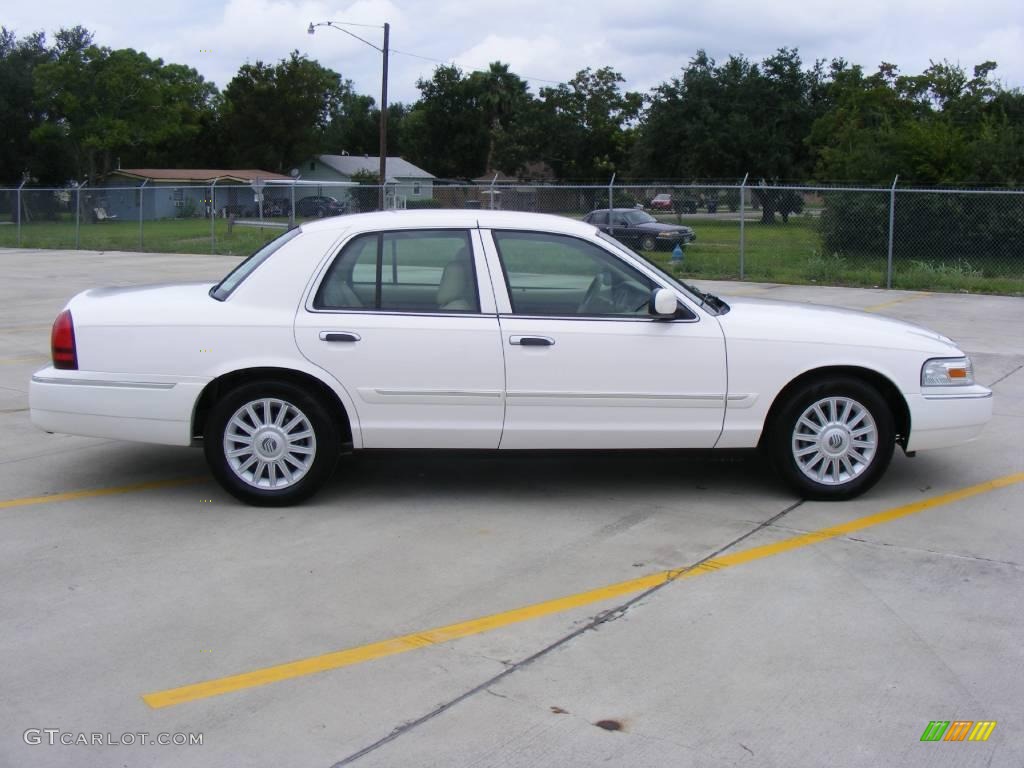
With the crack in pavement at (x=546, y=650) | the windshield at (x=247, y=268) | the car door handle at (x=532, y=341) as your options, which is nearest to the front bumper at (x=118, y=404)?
the windshield at (x=247, y=268)

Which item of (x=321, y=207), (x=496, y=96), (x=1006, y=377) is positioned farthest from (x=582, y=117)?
(x=1006, y=377)

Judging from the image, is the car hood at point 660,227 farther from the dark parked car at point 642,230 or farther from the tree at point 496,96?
the tree at point 496,96

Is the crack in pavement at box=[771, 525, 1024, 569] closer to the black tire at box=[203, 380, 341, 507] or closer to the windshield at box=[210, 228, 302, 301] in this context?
the black tire at box=[203, 380, 341, 507]

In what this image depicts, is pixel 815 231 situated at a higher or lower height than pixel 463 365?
higher

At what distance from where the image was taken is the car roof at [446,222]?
20.4 ft

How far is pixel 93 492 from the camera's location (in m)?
6.49

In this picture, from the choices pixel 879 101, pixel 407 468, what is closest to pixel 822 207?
pixel 407 468

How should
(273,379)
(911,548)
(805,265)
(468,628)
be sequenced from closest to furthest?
(468,628)
(911,548)
(273,379)
(805,265)

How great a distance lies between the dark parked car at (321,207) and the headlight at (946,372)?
27.2 meters

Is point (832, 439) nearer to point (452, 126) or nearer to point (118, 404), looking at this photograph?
point (118, 404)

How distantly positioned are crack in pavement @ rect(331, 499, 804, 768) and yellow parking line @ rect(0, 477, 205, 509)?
3.13 metres

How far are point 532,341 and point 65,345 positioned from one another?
8.35 feet

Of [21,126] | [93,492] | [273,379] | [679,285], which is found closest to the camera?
[273,379]

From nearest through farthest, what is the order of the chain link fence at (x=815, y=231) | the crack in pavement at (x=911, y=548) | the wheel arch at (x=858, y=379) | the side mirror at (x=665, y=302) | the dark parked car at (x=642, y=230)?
the crack in pavement at (x=911, y=548) < the side mirror at (x=665, y=302) < the wheel arch at (x=858, y=379) < the chain link fence at (x=815, y=231) < the dark parked car at (x=642, y=230)
